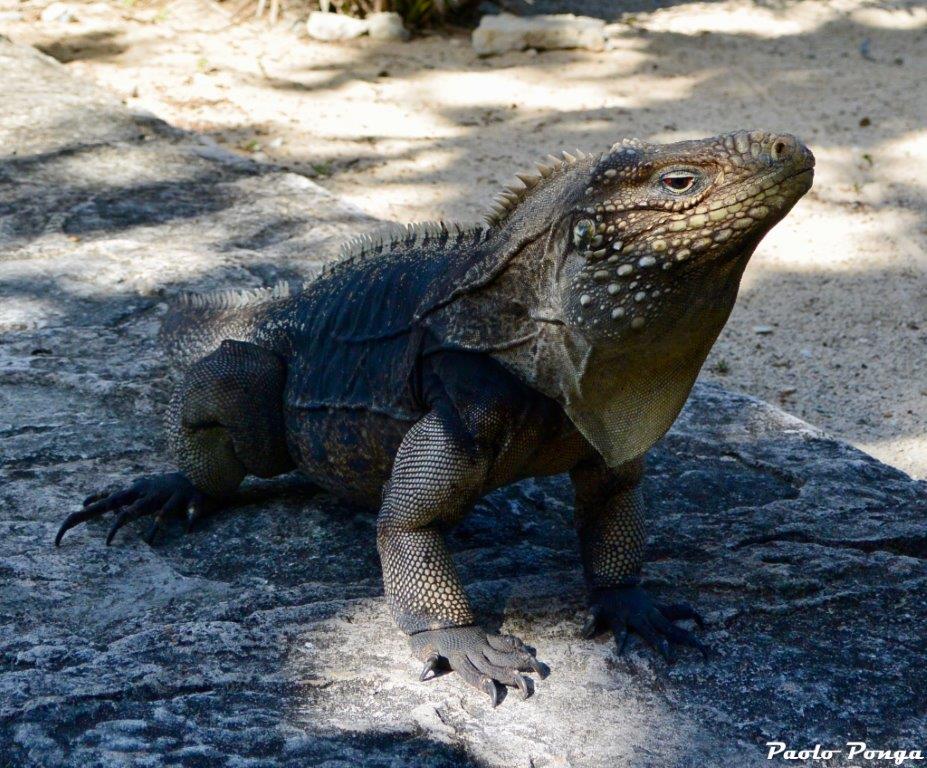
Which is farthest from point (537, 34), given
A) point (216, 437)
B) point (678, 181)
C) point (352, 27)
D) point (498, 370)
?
point (678, 181)

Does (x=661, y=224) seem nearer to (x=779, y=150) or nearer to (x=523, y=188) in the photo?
(x=779, y=150)

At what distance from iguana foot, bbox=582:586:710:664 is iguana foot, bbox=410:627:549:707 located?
32cm

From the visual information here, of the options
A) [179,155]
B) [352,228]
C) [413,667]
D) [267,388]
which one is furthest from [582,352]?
[179,155]

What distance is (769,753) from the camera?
3.69 meters

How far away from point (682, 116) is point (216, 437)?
765 centimetres

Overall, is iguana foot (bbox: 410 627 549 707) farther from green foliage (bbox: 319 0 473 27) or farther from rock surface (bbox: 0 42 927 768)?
green foliage (bbox: 319 0 473 27)

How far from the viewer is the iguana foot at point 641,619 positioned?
4.20 meters

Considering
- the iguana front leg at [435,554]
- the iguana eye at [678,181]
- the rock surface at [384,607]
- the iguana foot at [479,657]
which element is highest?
the iguana eye at [678,181]

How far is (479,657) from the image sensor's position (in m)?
3.99

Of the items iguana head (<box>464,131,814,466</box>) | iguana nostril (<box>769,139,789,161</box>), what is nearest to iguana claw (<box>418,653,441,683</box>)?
iguana head (<box>464,131,814,466</box>)

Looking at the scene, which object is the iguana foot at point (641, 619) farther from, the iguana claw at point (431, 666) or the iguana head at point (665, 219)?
the iguana head at point (665, 219)

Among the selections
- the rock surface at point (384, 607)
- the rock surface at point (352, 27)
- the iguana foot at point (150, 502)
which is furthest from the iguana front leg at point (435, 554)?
the rock surface at point (352, 27)

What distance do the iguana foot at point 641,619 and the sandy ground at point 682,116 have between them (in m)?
2.86

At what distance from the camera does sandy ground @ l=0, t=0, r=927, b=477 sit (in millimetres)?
8055
